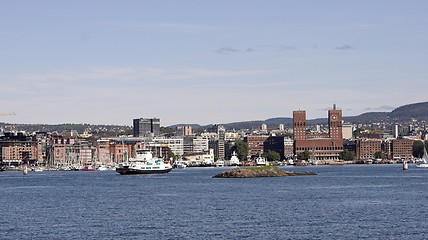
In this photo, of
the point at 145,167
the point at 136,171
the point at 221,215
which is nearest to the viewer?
the point at 221,215

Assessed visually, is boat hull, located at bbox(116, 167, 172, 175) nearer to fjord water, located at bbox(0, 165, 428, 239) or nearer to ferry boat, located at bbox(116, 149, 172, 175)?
ferry boat, located at bbox(116, 149, 172, 175)

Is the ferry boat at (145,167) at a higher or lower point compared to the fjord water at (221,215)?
higher

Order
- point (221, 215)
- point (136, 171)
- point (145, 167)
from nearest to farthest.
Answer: point (221, 215) → point (145, 167) → point (136, 171)

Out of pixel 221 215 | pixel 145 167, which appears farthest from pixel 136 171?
pixel 221 215

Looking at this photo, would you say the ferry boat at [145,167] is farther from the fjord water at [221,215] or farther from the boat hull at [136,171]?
the fjord water at [221,215]

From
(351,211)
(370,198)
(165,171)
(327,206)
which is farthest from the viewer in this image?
(165,171)

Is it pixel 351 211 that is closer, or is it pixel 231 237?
pixel 231 237

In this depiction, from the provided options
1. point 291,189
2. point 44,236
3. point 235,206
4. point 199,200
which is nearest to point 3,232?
point 44,236

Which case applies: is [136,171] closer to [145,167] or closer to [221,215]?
[145,167]

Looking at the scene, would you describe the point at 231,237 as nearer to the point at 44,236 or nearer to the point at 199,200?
the point at 44,236

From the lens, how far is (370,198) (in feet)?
207

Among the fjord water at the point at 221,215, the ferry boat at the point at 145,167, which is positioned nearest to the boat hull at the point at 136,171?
the ferry boat at the point at 145,167

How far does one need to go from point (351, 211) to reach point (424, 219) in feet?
19.1

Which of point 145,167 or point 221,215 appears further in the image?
point 145,167
